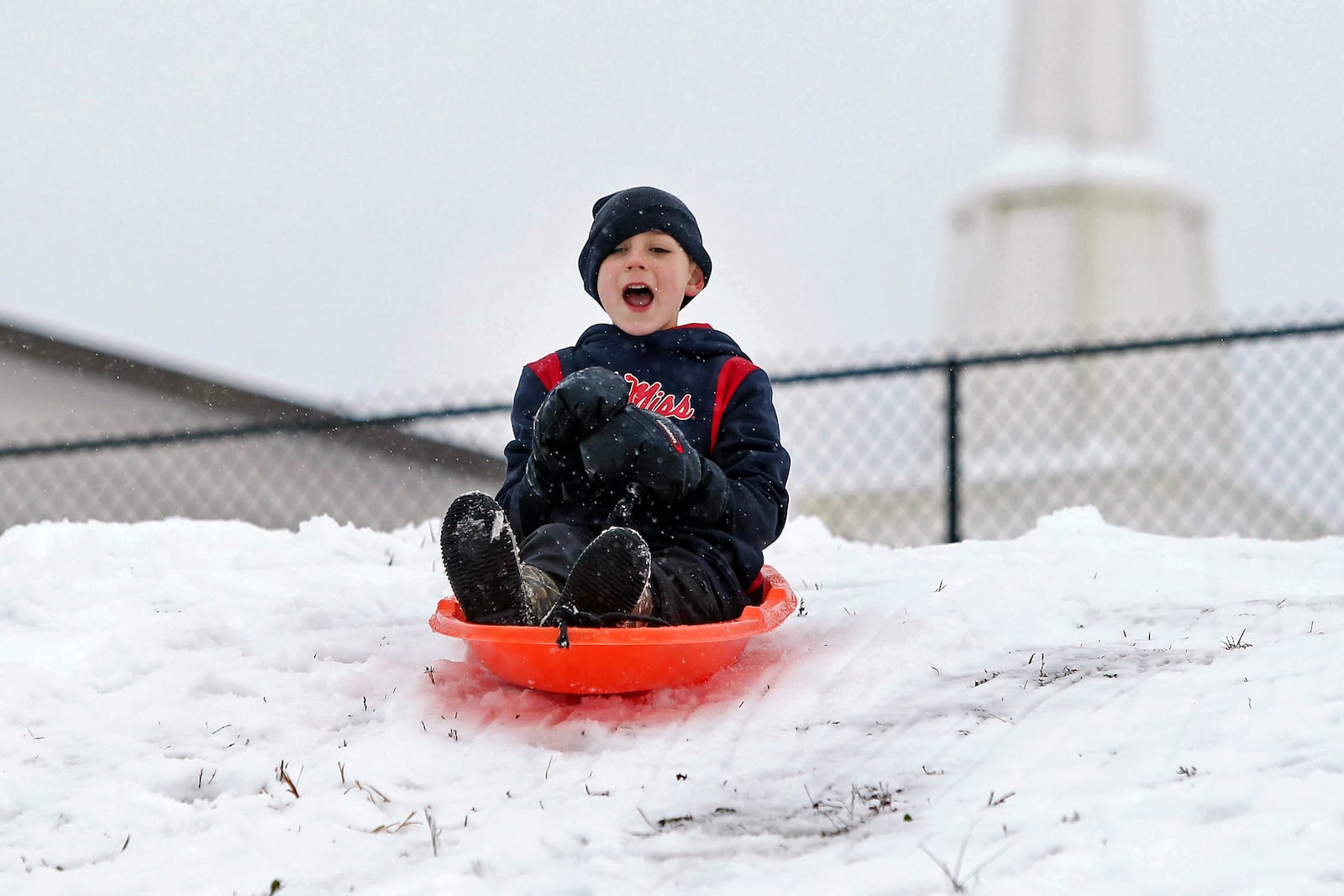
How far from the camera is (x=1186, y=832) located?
1.55 metres

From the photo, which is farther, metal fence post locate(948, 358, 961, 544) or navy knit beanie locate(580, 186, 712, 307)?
metal fence post locate(948, 358, 961, 544)

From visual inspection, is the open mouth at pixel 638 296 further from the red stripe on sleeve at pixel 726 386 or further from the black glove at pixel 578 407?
the black glove at pixel 578 407

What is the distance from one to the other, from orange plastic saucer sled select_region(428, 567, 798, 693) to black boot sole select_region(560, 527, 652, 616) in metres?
0.07

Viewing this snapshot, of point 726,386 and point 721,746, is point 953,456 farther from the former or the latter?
point 721,746

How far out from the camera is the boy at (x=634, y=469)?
2221 mm

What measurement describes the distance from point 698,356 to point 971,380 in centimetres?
776

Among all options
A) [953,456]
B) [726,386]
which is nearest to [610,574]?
[726,386]

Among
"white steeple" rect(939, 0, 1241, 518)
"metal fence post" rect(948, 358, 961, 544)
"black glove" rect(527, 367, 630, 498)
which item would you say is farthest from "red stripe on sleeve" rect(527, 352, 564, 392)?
"white steeple" rect(939, 0, 1241, 518)

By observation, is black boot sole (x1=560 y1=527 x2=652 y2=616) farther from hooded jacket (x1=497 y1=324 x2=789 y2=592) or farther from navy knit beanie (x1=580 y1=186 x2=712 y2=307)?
navy knit beanie (x1=580 y1=186 x2=712 y2=307)

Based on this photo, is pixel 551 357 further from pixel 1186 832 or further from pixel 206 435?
pixel 206 435

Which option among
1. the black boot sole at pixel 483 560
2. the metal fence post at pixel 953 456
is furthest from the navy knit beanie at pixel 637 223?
the metal fence post at pixel 953 456

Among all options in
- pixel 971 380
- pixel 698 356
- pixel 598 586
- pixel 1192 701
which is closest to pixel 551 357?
pixel 698 356

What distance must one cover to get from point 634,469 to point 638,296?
67 centimetres

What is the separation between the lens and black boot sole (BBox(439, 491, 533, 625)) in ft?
7.22
